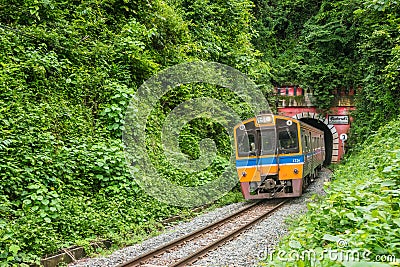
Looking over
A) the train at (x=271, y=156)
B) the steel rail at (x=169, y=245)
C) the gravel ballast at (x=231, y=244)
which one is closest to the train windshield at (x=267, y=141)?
the train at (x=271, y=156)

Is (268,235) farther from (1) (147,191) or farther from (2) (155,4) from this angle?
(2) (155,4)

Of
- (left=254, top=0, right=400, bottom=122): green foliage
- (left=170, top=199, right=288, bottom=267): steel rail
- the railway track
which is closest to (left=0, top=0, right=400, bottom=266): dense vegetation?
the railway track

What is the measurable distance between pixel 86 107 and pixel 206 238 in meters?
4.02

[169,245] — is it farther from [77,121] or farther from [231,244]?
[77,121]

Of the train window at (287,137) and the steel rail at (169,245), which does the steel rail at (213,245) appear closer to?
the steel rail at (169,245)

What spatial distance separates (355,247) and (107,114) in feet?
23.2

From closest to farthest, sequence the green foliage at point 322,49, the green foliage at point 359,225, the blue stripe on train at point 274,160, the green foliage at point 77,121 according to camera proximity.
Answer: the green foliage at point 359,225
the green foliage at point 77,121
the blue stripe on train at point 274,160
the green foliage at point 322,49

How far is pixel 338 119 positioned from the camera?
23219 mm

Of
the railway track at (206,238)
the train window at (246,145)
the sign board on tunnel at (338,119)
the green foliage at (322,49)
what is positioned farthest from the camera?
the sign board on tunnel at (338,119)

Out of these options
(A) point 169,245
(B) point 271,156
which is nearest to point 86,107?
(A) point 169,245

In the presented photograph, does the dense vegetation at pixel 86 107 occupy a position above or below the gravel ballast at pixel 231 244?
above

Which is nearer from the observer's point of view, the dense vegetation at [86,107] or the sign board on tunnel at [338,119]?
the dense vegetation at [86,107]

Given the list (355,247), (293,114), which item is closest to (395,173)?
(355,247)

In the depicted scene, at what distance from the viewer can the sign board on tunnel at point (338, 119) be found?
75.7 feet
